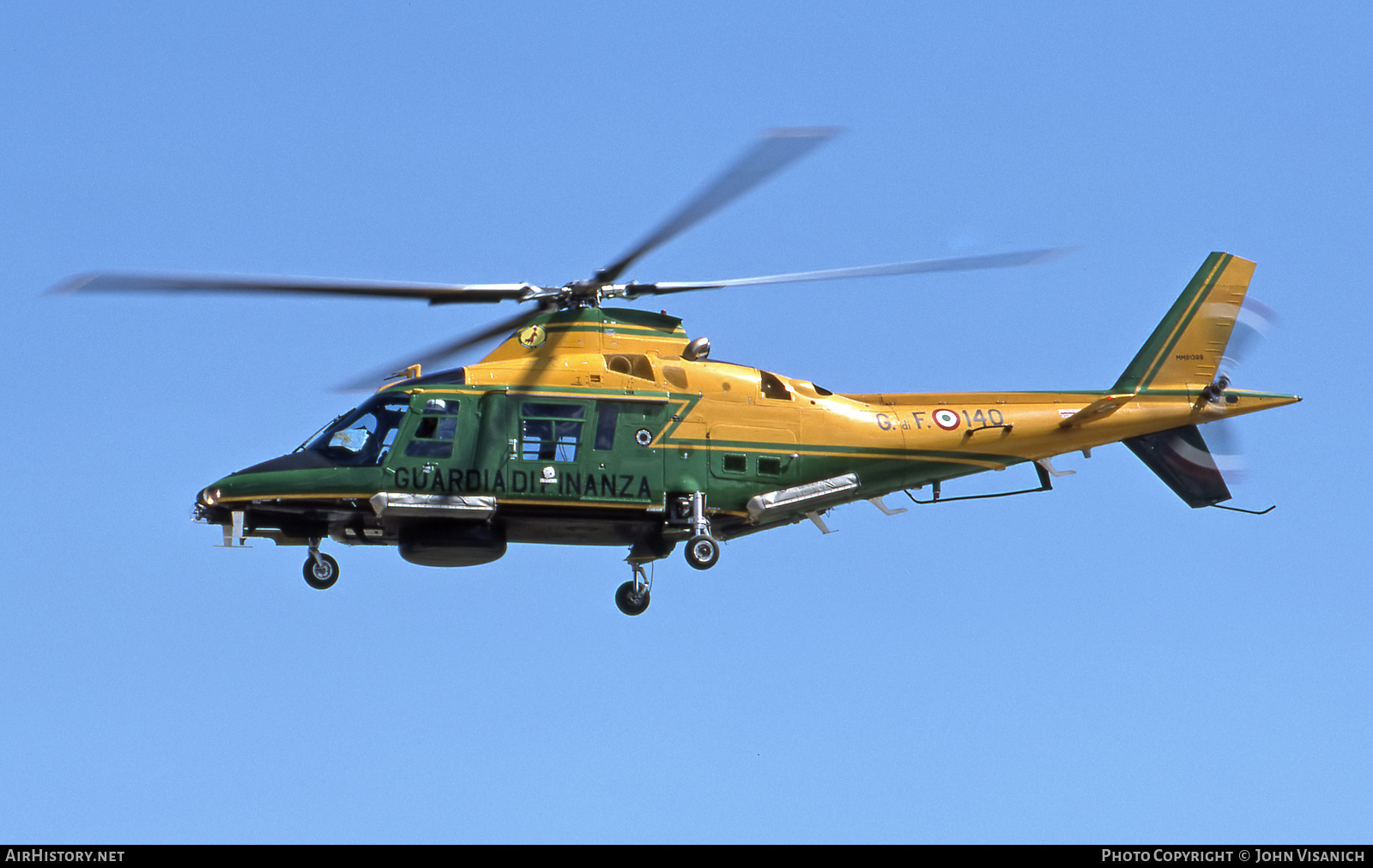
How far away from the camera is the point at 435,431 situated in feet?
81.7

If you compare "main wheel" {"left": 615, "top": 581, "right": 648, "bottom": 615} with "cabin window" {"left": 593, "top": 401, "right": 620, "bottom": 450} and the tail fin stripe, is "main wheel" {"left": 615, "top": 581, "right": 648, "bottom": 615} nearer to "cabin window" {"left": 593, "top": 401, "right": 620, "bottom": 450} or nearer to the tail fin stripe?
"cabin window" {"left": 593, "top": 401, "right": 620, "bottom": 450}

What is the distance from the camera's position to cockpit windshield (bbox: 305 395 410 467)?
81.3 feet

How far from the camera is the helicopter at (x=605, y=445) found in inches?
969

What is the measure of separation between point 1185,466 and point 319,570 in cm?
1319

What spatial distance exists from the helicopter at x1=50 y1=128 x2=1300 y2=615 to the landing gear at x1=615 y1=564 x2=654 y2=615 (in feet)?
0.08

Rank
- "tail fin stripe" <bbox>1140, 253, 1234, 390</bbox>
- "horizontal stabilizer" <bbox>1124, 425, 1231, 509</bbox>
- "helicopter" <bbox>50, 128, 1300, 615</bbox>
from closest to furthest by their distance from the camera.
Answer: "helicopter" <bbox>50, 128, 1300, 615</bbox> → "horizontal stabilizer" <bbox>1124, 425, 1231, 509</bbox> → "tail fin stripe" <bbox>1140, 253, 1234, 390</bbox>

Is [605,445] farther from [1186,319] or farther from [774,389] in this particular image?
[1186,319]

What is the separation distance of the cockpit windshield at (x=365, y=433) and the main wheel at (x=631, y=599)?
3.98 metres

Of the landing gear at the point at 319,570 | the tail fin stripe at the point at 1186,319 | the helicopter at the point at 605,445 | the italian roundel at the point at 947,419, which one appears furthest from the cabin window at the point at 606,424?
the tail fin stripe at the point at 1186,319

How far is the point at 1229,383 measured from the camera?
28.4 metres

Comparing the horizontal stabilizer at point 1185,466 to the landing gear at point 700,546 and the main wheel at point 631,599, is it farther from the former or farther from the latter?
the main wheel at point 631,599

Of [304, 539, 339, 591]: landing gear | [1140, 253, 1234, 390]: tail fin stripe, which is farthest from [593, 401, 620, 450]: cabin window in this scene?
[1140, 253, 1234, 390]: tail fin stripe

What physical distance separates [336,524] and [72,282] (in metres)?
5.28

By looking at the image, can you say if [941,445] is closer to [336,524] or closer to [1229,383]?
[1229,383]
